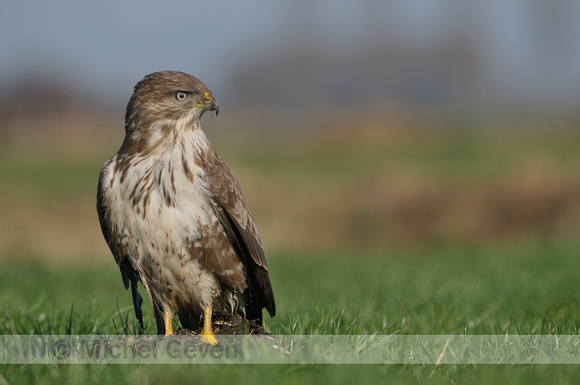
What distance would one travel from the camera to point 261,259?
4480 millimetres

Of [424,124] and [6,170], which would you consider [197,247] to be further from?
[424,124]

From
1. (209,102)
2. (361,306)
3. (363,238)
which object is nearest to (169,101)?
(209,102)

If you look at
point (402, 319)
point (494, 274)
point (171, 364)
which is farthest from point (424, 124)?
point (171, 364)

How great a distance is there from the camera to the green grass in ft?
10.8

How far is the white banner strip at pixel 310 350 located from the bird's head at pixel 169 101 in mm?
1394

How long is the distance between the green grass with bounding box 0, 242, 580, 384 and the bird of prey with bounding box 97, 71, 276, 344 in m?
0.62

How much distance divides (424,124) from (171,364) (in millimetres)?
32008

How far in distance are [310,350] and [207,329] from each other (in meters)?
0.95

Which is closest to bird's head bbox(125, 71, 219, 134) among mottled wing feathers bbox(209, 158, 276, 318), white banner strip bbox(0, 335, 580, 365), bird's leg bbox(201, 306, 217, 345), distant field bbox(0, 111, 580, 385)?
mottled wing feathers bbox(209, 158, 276, 318)

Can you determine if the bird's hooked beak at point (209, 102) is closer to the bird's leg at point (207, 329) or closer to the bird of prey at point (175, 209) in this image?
the bird of prey at point (175, 209)

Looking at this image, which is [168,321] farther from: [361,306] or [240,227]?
[361,306]

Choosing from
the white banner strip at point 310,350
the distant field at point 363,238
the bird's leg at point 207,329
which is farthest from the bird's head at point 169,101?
the distant field at point 363,238

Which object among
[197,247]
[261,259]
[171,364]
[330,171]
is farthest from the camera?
[330,171]

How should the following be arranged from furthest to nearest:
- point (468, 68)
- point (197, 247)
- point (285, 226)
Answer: point (468, 68) → point (285, 226) → point (197, 247)
